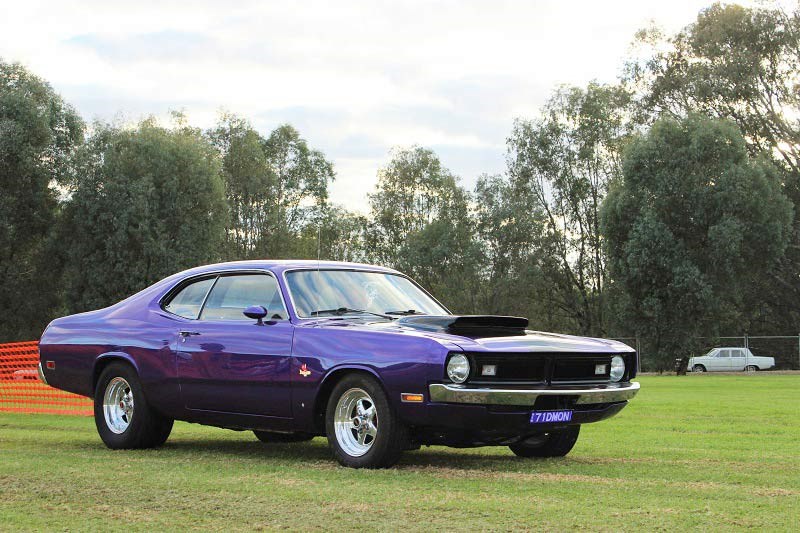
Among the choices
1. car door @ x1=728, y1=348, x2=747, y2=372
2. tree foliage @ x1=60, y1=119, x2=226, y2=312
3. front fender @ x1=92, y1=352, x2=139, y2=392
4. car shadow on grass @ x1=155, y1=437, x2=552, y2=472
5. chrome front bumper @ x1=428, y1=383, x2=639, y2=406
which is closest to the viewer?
chrome front bumper @ x1=428, y1=383, x2=639, y2=406

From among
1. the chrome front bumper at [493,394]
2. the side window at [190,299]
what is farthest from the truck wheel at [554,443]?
the side window at [190,299]

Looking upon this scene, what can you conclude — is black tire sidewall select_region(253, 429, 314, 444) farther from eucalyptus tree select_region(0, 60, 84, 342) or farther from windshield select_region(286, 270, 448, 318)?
eucalyptus tree select_region(0, 60, 84, 342)

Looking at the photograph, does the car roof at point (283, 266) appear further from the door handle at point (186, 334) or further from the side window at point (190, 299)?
the door handle at point (186, 334)

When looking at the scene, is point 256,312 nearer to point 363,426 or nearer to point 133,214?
point 363,426

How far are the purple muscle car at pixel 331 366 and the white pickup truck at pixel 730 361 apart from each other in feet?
158

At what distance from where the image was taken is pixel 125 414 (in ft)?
35.0

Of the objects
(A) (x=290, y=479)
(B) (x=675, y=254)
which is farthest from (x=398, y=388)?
(B) (x=675, y=254)

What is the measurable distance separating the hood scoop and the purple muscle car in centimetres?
2

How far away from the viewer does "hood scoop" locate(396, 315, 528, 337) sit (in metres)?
8.86

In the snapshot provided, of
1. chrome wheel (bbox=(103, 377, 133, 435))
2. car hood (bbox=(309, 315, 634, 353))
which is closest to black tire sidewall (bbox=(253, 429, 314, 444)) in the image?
chrome wheel (bbox=(103, 377, 133, 435))

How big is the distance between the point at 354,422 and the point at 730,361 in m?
53.0

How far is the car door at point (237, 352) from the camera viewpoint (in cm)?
933

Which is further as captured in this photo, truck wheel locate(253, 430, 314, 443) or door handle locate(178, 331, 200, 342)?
truck wheel locate(253, 430, 314, 443)

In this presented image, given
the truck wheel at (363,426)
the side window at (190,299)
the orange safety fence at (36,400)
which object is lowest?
the orange safety fence at (36,400)
